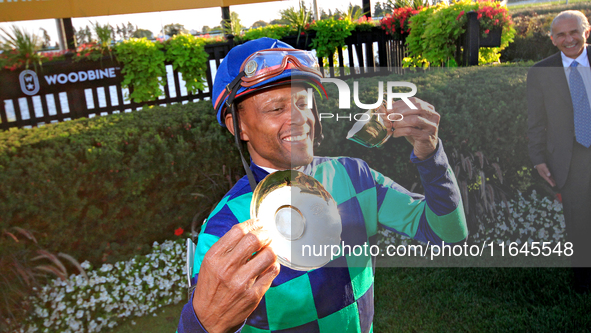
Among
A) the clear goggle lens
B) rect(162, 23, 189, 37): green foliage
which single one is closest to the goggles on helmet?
the clear goggle lens

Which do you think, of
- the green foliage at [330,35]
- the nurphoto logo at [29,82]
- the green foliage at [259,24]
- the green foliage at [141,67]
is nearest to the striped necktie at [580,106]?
the green foliage at [330,35]

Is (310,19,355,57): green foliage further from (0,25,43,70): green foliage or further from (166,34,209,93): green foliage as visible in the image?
(0,25,43,70): green foliage

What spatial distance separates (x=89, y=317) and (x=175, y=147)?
1410 millimetres

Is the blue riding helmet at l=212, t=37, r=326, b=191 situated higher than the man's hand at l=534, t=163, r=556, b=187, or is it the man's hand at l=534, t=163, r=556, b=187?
the blue riding helmet at l=212, t=37, r=326, b=191

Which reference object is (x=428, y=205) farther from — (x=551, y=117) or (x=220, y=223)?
(x=551, y=117)

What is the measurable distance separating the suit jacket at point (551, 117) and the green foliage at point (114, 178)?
7.83 feet

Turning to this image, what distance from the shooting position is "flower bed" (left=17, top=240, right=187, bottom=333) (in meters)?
2.93

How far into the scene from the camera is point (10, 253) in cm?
288

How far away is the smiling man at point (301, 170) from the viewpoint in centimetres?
88

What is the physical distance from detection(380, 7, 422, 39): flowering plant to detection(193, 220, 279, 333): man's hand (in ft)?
10.6

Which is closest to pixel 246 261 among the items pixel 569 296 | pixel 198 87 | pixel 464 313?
pixel 464 313

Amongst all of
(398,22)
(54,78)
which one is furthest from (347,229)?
(54,78)

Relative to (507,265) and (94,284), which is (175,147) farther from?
Result: (507,265)

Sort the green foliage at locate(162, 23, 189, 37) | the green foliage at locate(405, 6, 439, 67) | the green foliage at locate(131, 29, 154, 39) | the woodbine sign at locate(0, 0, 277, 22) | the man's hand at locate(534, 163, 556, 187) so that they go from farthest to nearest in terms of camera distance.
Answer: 1. the green foliage at locate(162, 23, 189, 37)
2. the green foliage at locate(131, 29, 154, 39)
3. the woodbine sign at locate(0, 0, 277, 22)
4. the green foliage at locate(405, 6, 439, 67)
5. the man's hand at locate(534, 163, 556, 187)
